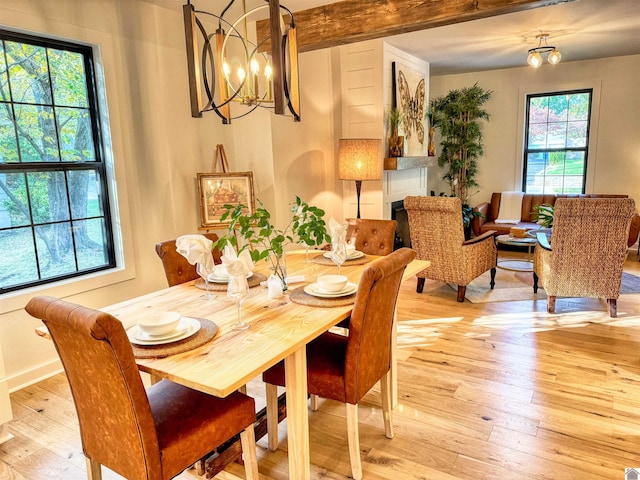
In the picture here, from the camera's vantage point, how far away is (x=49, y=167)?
299 centimetres

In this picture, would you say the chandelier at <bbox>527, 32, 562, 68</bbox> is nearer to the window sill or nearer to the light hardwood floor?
the light hardwood floor

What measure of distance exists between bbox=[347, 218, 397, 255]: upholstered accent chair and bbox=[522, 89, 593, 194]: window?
4.72 m

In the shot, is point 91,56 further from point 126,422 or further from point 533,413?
point 533,413

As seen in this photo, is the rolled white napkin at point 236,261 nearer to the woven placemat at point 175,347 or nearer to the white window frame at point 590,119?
the woven placemat at point 175,347

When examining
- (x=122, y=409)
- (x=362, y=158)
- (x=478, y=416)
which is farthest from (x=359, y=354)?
(x=362, y=158)

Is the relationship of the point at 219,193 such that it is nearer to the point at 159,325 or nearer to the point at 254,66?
the point at 254,66

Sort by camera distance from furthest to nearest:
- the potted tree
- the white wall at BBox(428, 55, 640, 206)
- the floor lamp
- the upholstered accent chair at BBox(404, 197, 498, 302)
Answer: the potted tree, the white wall at BBox(428, 55, 640, 206), the floor lamp, the upholstered accent chair at BBox(404, 197, 498, 302)

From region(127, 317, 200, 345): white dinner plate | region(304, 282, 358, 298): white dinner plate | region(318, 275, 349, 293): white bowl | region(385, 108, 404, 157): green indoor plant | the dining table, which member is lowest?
the dining table

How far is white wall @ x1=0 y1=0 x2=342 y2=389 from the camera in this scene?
2.88 metres

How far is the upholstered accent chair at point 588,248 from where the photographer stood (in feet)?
11.4

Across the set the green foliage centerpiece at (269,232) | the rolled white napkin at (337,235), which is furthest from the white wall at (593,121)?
the green foliage centerpiece at (269,232)

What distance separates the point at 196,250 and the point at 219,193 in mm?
1834

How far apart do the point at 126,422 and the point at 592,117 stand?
6859 millimetres

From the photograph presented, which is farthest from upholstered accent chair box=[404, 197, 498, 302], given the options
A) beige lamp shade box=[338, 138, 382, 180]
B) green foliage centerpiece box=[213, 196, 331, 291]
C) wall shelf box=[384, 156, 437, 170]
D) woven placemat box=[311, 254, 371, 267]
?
green foliage centerpiece box=[213, 196, 331, 291]
